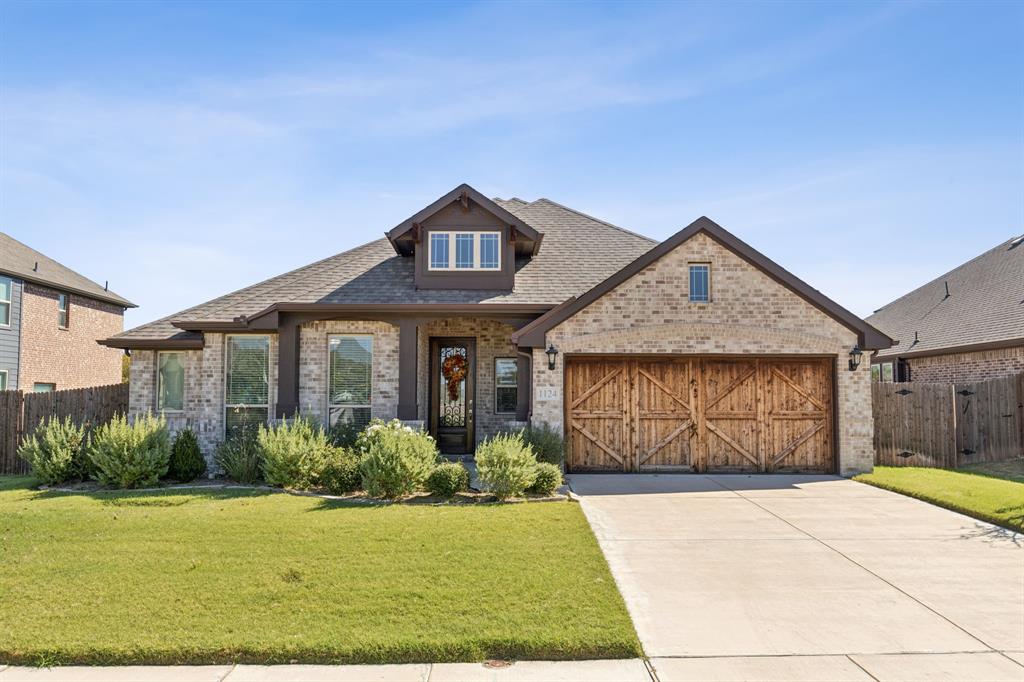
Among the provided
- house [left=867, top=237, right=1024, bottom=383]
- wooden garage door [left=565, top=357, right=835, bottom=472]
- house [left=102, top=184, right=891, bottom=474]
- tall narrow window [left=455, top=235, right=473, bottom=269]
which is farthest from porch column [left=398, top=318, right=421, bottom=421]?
house [left=867, top=237, right=1024, bottom=383]

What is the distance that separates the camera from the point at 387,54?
11.3 meters

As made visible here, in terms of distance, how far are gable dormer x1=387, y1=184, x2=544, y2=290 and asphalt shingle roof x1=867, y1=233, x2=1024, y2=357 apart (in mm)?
Result: 12932

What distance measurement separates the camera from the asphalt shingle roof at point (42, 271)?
20.8 metres

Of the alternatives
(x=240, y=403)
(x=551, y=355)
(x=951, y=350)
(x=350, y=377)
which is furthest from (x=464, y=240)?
(x=951, y=350)

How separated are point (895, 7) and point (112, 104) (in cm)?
1413

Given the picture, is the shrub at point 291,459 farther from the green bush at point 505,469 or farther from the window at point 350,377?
the green bush at point 505,469

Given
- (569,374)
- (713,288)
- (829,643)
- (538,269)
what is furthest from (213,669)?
(538,269)

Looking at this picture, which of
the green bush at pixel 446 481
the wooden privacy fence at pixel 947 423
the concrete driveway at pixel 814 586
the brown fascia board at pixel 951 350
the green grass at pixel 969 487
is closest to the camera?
the concrete driveway at pixel 814 586

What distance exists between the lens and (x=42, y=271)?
73.2 feet

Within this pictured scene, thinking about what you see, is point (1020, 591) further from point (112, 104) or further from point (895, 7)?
point (112, 104)

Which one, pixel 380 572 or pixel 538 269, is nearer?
pixel 380 572

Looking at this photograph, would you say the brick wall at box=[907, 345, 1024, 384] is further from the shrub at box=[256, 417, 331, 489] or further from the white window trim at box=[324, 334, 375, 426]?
the shrub at box=[256, 417, 331, 489]

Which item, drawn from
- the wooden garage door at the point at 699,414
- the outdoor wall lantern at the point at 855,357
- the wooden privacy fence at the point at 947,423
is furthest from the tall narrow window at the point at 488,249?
the wooden privacy fence at the point at 947,423

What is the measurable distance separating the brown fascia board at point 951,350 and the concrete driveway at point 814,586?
813 cm
